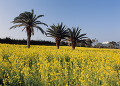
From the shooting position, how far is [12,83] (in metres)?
4.73

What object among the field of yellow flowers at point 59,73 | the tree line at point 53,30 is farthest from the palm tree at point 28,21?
the field of yellow flowers at point 59,73

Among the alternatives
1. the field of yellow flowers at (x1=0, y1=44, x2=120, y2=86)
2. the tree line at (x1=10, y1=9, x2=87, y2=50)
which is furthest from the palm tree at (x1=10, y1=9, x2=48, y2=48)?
the field of yellow flowers at (x1=0, y1=44, x2=120, y2=86)

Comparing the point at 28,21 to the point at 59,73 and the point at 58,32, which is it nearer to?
the point at 58,32

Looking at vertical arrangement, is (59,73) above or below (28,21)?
below

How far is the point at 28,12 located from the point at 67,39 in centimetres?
1009

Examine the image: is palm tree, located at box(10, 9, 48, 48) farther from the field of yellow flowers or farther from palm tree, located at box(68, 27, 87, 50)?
the field of yellow flowers

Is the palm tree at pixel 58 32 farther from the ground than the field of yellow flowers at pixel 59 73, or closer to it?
farther from the ground

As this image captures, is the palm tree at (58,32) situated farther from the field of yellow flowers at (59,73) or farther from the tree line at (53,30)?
the field of yellow flowers at (59,73)

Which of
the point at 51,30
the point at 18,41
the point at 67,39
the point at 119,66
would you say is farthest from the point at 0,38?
the point at 119,66

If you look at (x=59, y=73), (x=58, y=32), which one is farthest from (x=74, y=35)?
(x=59, y=73)

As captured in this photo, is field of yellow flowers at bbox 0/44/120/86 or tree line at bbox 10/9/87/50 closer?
field of yellow flowers at bbox 0/44/120/86

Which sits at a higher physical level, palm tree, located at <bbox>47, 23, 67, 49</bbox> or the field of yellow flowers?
palm tree, located at <bbox>47, 23, 67, 49</bbox>

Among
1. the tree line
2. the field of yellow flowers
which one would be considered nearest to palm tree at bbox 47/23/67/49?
the tree line

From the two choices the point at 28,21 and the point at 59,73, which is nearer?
the point at 59,73
